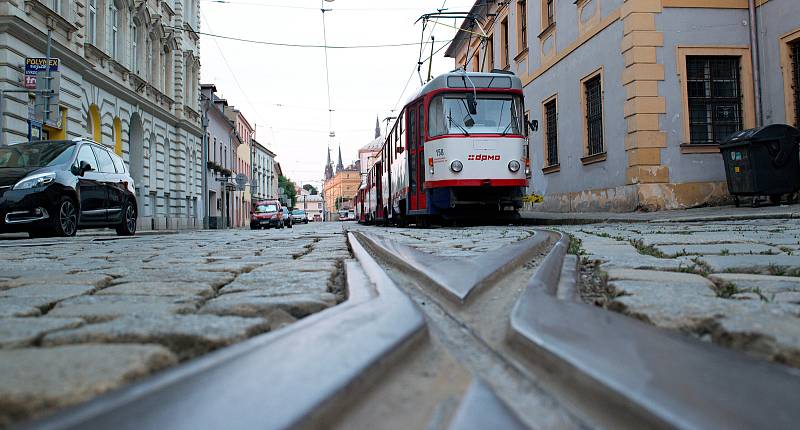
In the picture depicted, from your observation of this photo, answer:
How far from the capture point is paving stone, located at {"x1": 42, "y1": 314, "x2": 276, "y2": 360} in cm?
136

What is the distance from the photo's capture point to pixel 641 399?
87 cm

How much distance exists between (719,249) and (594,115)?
465 inches

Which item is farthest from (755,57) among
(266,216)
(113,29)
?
(266,216)

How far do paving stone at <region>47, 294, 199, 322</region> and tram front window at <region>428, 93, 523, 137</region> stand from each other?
9.22 m

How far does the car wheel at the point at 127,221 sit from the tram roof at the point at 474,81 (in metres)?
6.34

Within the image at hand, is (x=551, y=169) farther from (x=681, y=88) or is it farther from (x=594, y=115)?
(x=681, y=88)

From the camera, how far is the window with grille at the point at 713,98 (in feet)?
43.4

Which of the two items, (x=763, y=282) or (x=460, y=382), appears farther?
(x=763, y=282)

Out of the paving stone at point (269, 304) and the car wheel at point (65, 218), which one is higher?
the car wheel at point (65, 218)

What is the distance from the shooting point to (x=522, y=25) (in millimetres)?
20266

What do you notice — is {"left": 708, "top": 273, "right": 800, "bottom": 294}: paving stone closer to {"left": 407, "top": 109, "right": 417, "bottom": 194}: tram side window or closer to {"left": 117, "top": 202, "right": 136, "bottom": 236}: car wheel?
{"left": 407, "top": 109, "right": 417, "bottom": 194}: tram side window

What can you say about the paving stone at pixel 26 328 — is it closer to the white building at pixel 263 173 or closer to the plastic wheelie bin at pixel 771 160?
the plastic wheelie bin at pixel 771 160

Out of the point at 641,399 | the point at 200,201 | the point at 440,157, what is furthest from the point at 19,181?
the point at 200,201

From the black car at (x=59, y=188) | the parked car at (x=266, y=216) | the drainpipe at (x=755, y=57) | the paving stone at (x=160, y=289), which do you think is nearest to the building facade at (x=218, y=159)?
the parked car at (x=266, y=216)
